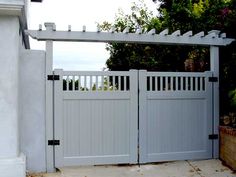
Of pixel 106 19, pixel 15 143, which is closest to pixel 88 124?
pixel 15 143

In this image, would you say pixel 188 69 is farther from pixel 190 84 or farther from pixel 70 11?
pixel 70 11

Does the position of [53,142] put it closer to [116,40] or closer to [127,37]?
[116,40]

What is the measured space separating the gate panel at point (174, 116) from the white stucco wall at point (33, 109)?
6.27ft

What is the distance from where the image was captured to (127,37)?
737 centimetres

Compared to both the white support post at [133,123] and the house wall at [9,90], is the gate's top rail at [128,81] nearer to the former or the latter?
the white support post at [133,123]

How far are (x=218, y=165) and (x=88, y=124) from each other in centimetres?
265

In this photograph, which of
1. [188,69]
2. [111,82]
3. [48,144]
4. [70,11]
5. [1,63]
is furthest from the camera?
[70,11]

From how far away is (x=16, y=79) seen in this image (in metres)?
6.20

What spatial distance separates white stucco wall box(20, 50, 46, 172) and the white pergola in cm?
11

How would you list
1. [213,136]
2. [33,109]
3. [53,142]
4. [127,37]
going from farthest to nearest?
[213,136] → [127,37] → [53,142] → [33,109]

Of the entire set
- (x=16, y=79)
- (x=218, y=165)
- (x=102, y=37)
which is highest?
(x=102, y=37)

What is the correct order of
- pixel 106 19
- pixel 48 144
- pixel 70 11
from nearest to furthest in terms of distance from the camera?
pixel 48 144 → pixel 70 11 → pixel 106 19

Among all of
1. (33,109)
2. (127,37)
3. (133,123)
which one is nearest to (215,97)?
(133,123)

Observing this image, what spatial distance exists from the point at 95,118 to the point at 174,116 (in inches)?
63.9
